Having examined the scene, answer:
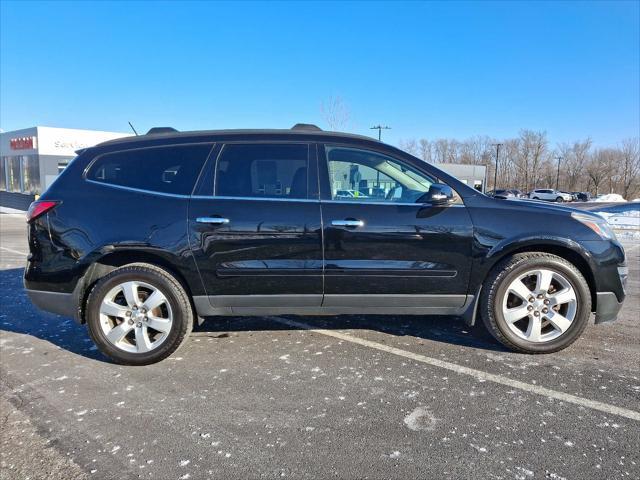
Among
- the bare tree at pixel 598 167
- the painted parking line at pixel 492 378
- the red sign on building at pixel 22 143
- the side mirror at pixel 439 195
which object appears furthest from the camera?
the bare tree at pixel 598 167

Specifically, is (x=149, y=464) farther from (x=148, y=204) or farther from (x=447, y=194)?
(x=447, y=194)

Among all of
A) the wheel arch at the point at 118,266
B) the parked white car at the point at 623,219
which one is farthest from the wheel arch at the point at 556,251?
the parked white car at the point at 623,219

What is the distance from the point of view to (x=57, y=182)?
3568 millimetres

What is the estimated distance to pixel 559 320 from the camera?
344cm

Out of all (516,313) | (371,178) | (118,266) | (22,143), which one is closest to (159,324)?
(118,266)

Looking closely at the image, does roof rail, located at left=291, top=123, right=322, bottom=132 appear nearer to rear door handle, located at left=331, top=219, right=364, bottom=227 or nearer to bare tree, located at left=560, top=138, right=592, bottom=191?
rear door handle, located at left=331, top=219, right=364, bottom=227

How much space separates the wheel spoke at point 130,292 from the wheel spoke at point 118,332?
179 millimetres

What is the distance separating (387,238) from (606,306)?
6.22 feet

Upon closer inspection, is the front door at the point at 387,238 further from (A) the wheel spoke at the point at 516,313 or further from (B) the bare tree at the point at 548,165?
(B) the bare tree at the point at 548,165

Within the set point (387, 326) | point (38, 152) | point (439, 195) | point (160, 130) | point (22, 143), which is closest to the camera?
point (439, 195)

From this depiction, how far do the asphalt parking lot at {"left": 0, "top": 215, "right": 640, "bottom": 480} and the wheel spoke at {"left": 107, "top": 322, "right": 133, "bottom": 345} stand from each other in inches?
9.1

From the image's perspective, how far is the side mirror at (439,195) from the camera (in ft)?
10.9

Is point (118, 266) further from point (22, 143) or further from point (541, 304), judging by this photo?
point (22, 143)

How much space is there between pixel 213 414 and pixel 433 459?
136 centimetres
